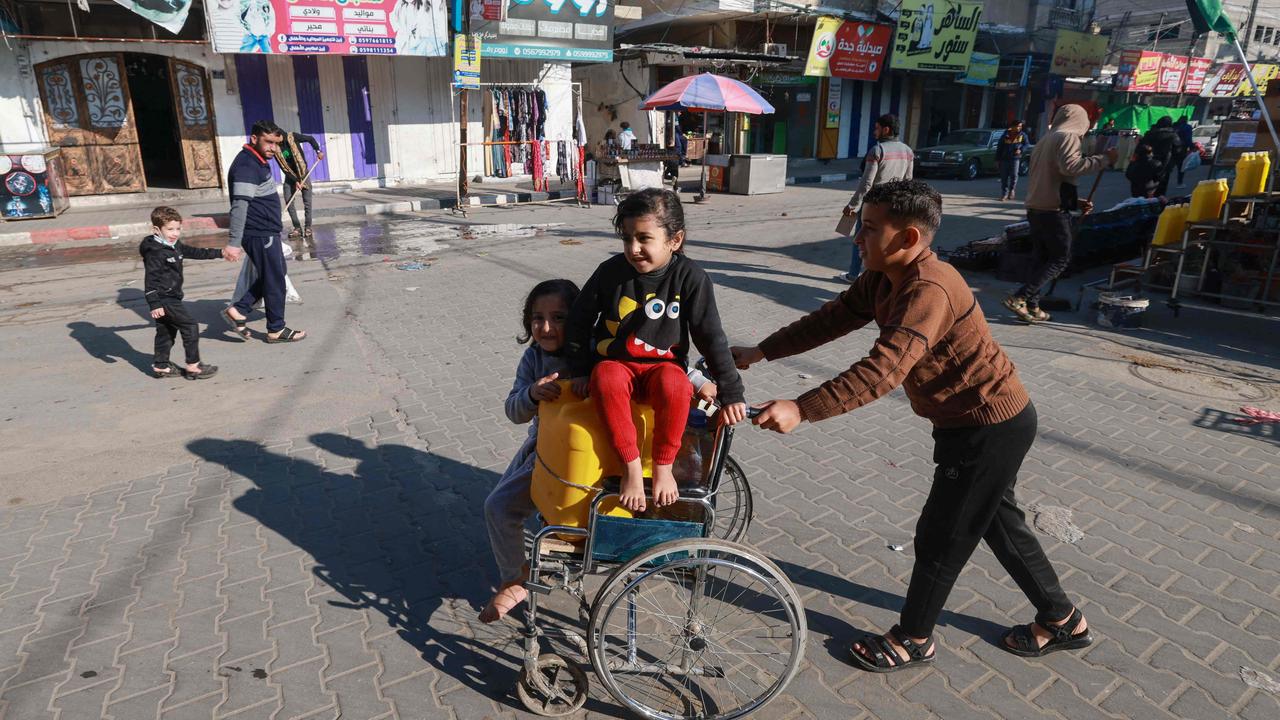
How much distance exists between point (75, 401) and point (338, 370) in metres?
1.87

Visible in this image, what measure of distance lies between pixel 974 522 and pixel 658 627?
136cm

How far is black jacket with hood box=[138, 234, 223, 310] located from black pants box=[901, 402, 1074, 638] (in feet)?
17.8

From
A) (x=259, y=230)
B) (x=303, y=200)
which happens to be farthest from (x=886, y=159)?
(x=303, y=200)

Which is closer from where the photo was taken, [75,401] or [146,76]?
[75,401]

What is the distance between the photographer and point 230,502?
4.41m

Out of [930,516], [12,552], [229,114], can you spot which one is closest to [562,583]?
[930,516]

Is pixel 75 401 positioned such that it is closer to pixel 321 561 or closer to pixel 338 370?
pixel 338 370

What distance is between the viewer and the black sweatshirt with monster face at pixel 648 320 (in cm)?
280

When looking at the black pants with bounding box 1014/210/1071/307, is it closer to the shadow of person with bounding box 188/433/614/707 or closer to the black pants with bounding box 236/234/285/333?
the shadow of person with bounding box 188/433/614/707

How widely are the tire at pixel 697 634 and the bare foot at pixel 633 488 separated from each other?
16 centimetres

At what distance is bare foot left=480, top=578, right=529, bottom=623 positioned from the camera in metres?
3.11

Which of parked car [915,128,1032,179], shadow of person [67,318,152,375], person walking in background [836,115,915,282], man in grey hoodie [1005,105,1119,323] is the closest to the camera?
shadow of person [67,318,152,375]

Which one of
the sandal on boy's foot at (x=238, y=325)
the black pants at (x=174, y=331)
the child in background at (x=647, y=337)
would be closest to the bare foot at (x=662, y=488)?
the child in background at (x=647, y=337)

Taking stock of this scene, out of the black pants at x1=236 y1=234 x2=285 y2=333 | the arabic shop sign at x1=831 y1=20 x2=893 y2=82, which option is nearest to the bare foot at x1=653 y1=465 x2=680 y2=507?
the black pants at x1=236 y1=234 x2=285 y2=333
